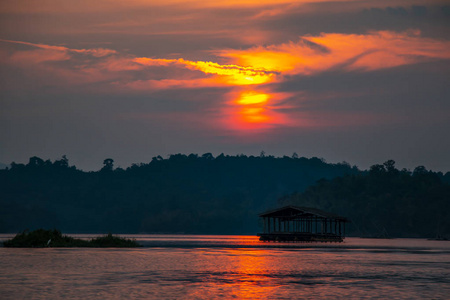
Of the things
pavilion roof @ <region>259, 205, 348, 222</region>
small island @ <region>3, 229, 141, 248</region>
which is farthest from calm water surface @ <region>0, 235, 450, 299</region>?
pavilion roof @ <region>259, 205, 348, 222</region>

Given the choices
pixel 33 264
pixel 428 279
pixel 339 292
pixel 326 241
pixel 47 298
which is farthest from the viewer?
pixel 326 241

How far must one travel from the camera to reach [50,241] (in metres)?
88.0

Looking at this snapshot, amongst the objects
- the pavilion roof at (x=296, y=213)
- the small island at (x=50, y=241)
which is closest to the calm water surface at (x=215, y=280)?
the small island at (x=50, y=241)

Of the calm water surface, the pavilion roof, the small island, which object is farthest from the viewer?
the pavilion roof

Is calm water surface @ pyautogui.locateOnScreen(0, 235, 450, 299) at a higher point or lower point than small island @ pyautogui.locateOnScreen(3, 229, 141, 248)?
lower

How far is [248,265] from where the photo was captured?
56.1 m

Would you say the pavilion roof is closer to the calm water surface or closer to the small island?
the small island

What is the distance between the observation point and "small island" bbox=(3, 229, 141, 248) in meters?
86.2

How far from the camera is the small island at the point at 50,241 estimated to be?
8625 centimetres

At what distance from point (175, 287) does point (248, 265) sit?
1918 centimetres

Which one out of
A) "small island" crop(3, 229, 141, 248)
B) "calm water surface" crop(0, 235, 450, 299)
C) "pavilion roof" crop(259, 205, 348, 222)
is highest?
"pavilion roof" crop(259, 205, 348, 222)

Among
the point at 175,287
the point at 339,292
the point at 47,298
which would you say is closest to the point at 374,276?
the point at 339,292

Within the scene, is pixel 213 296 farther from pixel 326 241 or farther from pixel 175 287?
pixel 326 241

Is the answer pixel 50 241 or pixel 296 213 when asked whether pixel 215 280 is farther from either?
pixel 296 213
